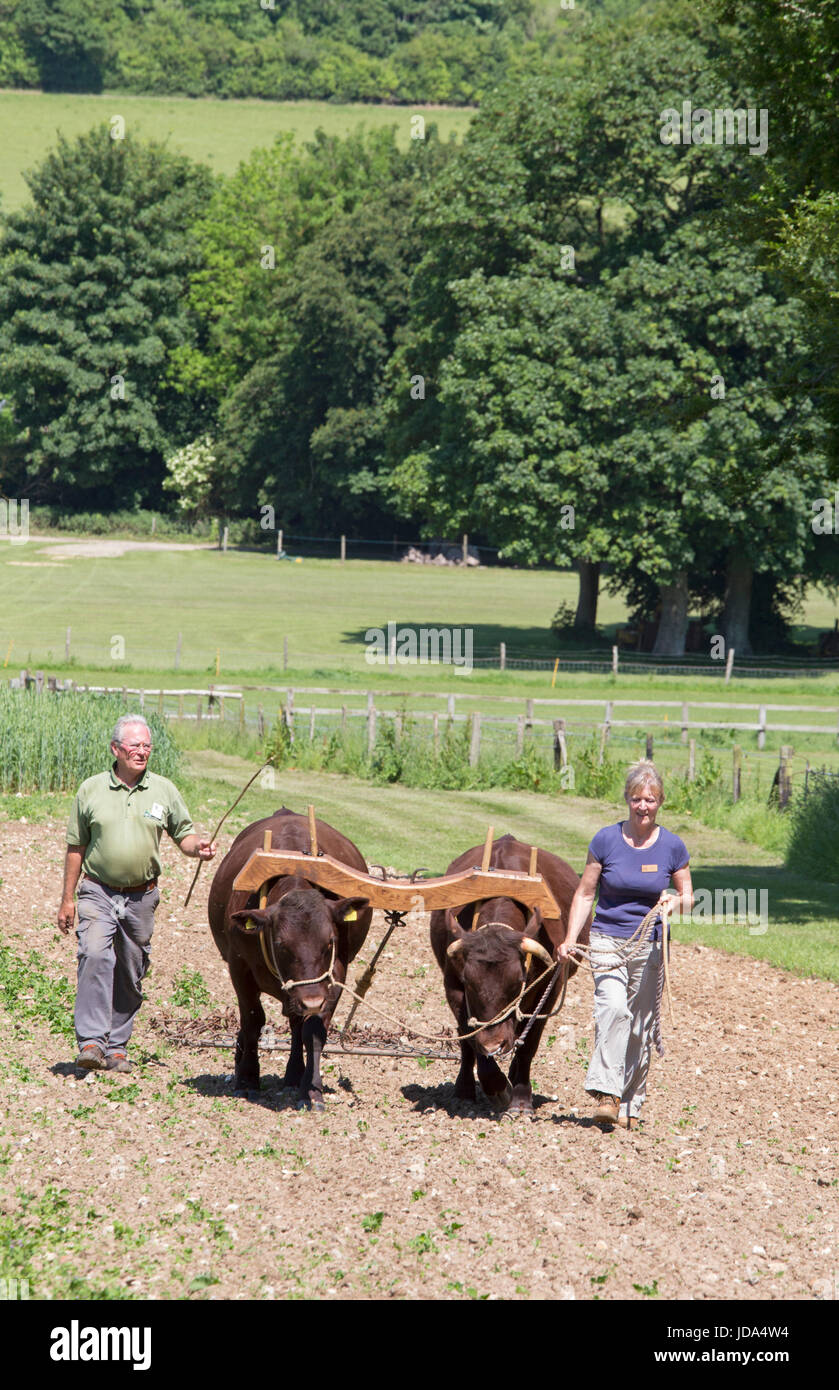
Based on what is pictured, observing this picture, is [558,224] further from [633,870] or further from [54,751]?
[633,870]

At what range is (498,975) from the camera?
865 centimetres

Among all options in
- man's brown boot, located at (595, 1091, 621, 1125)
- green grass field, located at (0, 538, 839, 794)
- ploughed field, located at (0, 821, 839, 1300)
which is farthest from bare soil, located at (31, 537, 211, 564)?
man's brown boot, located at (595, 1091, 621, 1125)

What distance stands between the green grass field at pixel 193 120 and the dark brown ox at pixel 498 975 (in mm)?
121815

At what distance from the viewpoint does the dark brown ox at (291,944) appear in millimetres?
8703

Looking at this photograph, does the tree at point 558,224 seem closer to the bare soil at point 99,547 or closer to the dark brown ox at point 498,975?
the bare soil at point 99,547

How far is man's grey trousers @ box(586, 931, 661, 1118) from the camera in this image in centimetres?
891

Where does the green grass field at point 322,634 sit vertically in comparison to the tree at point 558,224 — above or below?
below

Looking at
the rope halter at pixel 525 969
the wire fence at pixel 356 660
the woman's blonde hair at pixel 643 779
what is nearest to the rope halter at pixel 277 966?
the rope halter at pixel 525 969

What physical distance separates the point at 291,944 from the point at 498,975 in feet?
3.96

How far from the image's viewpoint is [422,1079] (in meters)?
10.3

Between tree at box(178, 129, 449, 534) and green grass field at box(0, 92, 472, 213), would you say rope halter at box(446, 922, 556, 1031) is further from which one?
green grass field at box(0, 92, 472, 213)

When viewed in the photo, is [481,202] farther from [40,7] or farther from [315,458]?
[40,7]

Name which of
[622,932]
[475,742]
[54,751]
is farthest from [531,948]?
[475,742]

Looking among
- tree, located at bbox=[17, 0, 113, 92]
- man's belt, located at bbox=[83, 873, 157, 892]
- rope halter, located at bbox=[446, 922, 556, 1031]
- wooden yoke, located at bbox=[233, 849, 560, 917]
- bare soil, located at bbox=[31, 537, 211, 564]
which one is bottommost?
rope halter, located at bbox=[446, 922, 556, 1031]
